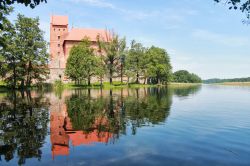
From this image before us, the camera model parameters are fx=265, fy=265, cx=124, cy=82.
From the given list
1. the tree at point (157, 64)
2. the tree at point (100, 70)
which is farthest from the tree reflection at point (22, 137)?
the tree at point (157, 64)

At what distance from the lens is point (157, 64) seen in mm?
110438

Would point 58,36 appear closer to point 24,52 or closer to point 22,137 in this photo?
point 24,52

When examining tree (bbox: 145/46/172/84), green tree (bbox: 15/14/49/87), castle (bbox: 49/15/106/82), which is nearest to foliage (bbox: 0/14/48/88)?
green tree (bbox: 15/14/49/87)

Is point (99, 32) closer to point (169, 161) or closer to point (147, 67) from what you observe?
point (147, 67)

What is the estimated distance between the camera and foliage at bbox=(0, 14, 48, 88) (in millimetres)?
62656

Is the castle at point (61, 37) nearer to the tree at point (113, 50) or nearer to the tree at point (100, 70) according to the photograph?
the tree at point (113, 50)

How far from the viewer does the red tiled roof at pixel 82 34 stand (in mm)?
114531

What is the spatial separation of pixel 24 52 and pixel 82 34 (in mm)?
53185

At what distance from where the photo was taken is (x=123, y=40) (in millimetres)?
92188

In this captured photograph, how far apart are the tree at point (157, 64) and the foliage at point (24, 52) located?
1870 inches

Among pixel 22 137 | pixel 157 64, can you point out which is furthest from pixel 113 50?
pixel 22 137

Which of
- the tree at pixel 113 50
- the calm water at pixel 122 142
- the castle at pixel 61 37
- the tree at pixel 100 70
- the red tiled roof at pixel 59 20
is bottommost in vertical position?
the calm water at pixel 122 142

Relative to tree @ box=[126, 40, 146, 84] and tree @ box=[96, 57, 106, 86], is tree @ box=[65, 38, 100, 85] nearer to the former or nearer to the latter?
tree @ box=[96, 57, 106, 86]

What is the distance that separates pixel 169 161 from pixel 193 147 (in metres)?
2.40
